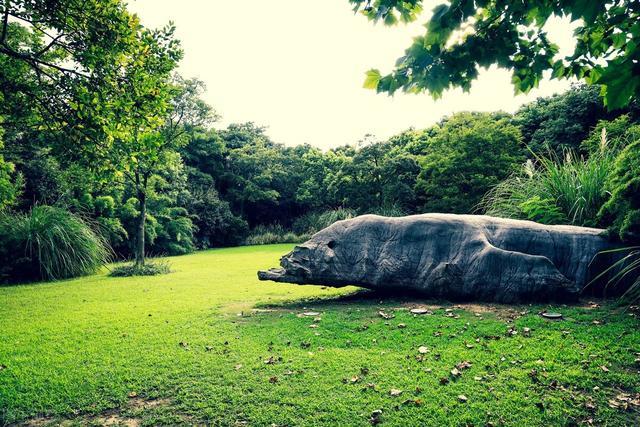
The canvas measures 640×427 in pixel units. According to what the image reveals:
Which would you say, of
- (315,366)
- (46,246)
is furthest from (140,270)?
(315,366)

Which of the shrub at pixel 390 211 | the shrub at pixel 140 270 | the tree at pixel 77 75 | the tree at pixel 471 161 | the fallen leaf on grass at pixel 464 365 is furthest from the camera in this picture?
the shrub at pixel 390 211

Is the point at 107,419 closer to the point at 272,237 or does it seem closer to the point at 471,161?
the point at 471,161

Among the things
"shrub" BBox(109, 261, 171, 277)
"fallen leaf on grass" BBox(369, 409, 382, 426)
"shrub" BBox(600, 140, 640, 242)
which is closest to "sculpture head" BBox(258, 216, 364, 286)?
"fallen leaf on grass" BBox(369, 409, 382, 426)

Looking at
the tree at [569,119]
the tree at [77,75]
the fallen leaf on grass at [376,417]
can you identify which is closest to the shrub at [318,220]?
the tree at [569,119]

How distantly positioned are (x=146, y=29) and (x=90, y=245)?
841cm

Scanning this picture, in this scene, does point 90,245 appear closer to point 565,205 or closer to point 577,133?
point 565,205

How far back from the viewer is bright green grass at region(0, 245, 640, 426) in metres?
3.32

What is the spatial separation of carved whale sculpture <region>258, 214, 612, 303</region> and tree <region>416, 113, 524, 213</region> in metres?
11.1

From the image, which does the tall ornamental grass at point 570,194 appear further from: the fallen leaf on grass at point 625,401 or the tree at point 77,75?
the tree at point 77,75

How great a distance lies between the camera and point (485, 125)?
18500mm

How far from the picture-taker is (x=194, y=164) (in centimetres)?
2947

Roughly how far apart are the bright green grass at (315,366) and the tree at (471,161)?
→ 1286 centimetres

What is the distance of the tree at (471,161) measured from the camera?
18.0 metres

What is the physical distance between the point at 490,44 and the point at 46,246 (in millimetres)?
13292
